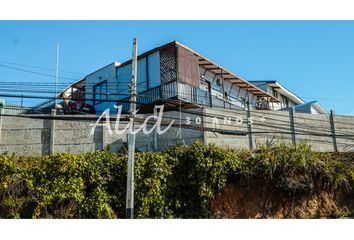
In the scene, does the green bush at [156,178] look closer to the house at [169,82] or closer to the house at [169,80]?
the house at [169,82]

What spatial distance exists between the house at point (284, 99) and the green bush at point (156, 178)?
475 inches

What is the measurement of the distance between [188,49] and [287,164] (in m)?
8.65

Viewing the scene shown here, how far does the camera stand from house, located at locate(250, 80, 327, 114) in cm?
2636

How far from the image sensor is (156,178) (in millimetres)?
12438

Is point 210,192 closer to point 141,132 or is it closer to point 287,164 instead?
point 287,164

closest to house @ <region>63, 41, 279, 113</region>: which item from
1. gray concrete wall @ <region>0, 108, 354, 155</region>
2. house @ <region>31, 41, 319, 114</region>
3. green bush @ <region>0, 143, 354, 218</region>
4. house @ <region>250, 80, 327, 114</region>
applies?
house @ <region>31, 41, 319, 114</region>

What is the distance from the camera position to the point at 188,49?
64.7 feet

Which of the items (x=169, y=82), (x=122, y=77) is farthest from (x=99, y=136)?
(x=122, y=77)

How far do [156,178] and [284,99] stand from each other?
74.2 feet

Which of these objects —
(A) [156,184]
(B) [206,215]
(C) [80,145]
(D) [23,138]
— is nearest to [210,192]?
(B) [206,215]

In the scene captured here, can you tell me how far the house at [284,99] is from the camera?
2636 cm

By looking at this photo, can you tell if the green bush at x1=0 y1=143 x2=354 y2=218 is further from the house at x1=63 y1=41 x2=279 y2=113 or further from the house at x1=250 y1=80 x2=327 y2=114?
the house at x1=250 y1=80 x2=327 y2=114

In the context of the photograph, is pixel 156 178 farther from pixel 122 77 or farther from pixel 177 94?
pixel 122 77

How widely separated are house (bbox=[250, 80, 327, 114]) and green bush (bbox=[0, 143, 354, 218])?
12.1 m
